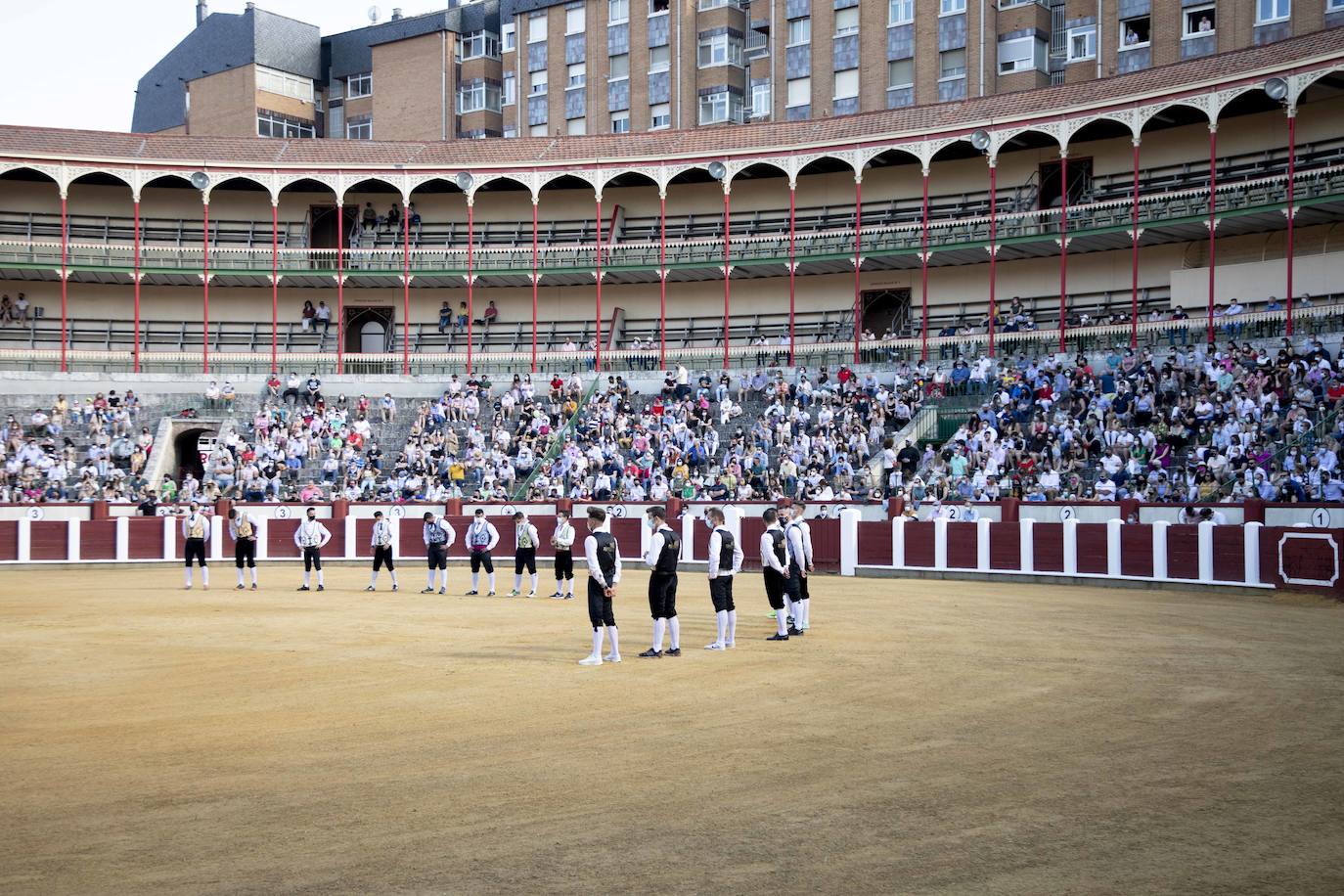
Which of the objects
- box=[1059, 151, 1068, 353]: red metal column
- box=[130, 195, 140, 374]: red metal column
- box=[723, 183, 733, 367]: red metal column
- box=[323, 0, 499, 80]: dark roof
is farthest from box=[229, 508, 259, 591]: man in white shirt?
box=[323, 0, 499, 80]: dark roof

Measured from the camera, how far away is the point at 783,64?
171 ft

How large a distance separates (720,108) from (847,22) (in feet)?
20.8

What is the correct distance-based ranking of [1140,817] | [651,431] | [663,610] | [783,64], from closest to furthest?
[1140,817]
[663,610]
[651,431]
[783,64]

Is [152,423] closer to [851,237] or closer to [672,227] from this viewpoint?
[672,227]

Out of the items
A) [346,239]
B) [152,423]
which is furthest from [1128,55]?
[152,423]

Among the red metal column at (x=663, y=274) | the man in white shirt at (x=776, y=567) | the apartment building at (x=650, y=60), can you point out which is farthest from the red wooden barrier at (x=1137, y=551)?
the apartment building at (x=650, y=60)

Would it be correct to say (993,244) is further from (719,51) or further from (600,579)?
(600,579)

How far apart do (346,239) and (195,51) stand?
89.3 feet

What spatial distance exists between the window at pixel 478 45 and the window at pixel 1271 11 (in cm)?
3252

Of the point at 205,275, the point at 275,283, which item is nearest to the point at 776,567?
the point at 275,283

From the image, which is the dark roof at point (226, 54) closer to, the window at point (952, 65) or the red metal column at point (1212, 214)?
the window at point (952, 65)

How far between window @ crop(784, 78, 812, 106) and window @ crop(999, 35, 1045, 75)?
748 centimetres

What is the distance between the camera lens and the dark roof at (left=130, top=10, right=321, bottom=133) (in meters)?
62.9

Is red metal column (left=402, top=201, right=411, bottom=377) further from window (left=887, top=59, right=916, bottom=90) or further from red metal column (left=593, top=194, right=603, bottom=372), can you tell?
window (left=887, top=59, right=916, bottom=90)
